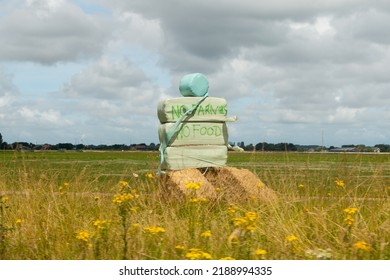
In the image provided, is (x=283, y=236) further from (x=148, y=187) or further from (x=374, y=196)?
(x=148, y=187)

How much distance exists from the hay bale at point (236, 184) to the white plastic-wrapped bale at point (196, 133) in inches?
18.9

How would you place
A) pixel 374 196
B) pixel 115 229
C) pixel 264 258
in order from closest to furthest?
pixel 264 258
pixel 115 229
pixel 374 196

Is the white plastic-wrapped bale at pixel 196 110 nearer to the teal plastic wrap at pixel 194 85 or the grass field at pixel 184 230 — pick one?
the teal plastic wrap at pixel 194 85

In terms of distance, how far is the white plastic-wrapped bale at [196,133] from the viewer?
8.43m

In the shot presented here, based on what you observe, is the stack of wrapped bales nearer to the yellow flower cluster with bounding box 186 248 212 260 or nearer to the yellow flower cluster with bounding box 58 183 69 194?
the yellow flower cluster with bounding box 58 183 69 194

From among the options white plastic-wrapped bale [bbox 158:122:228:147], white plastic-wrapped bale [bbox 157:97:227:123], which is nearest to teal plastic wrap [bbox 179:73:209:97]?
white plastic-wrapped bale [bbox 157:97:227:123]

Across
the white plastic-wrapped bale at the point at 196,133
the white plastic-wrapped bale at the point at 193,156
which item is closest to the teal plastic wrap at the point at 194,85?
the white plastic-wrapped bale at the point at 196,133

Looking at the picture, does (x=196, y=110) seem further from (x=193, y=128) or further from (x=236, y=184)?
(x=236, y=184)

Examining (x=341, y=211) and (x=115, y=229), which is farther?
(x=341, y=211)

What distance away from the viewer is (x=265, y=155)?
29.8 feet

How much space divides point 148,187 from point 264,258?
12.6ft

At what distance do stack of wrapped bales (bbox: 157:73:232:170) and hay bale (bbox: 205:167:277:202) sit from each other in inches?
7.7
